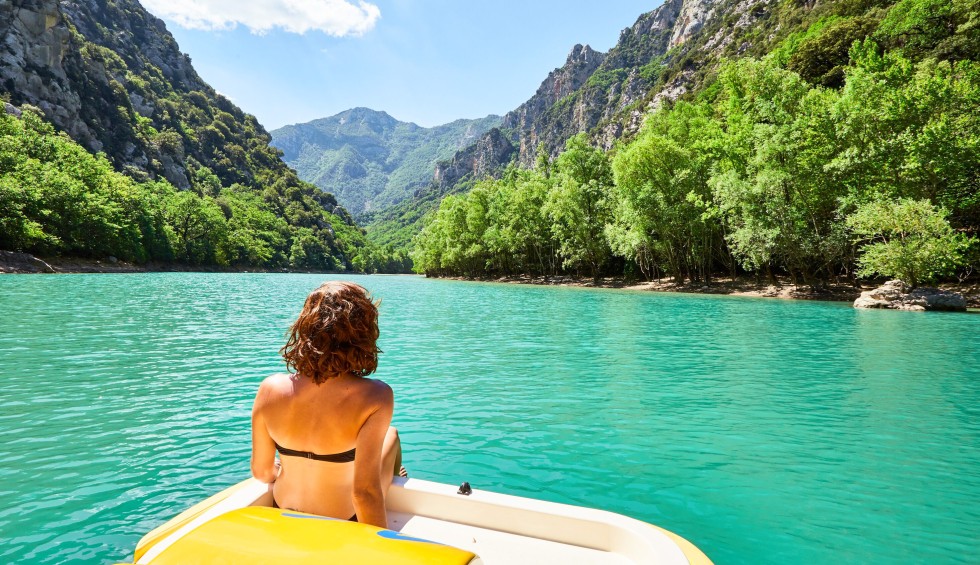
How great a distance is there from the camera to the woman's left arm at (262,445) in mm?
2656

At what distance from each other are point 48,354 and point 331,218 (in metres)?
168

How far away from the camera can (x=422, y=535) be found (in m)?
2.98

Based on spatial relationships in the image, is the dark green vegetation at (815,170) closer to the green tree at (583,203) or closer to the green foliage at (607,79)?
the green tree at (583,203)

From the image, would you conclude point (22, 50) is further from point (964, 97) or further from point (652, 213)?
point (964, 97)

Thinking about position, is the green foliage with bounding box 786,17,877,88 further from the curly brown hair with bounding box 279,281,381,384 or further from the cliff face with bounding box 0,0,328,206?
the cliff face with bounding box 0,0,328,206

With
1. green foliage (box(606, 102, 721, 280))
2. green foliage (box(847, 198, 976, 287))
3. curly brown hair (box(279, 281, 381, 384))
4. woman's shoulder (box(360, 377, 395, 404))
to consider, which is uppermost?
green foliage (box(606, 102, 721, 280))

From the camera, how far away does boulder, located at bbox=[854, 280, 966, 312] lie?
25.9m

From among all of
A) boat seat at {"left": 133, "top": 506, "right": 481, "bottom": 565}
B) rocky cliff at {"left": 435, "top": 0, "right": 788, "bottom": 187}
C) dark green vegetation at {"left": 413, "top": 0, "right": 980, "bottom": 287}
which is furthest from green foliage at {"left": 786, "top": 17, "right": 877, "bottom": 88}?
boat seat at {"left": 133, "top": 506, "right": 481, "bottom": 565}

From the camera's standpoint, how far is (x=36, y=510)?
15.2 feet

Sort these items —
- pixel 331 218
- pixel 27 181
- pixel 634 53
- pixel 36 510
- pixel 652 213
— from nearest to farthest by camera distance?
pixel 36 510 → pixel 652 213 → pixel 27 181 → pixel 331 218 → pixel 634 53

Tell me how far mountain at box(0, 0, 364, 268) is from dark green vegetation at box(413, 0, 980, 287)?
206 ft

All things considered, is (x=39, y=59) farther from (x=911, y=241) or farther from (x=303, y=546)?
(x=911, y=241)

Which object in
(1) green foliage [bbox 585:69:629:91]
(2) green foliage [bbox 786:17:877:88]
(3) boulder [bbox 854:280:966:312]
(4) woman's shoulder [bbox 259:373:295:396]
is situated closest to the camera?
(4) woman's shoulder [bbox 259:373:295:396]

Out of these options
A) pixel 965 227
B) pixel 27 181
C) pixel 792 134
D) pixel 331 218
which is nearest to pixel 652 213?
pixel 792 134
